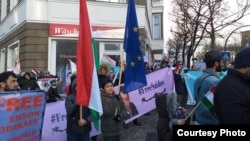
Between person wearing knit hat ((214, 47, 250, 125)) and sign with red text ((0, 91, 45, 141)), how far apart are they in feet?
8.20

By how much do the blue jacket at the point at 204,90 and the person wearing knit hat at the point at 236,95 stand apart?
0.97 meters

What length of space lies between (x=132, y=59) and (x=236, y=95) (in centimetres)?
432

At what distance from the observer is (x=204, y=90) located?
4.10 m

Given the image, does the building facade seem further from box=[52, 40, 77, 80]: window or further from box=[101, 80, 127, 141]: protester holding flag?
box=[101, 80, 127, 141]: protester holding flag

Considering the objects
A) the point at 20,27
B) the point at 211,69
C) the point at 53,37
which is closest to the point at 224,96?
the point at 211,69

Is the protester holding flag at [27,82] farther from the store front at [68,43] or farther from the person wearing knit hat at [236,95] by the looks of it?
the person wearing knit hat at [236,95]

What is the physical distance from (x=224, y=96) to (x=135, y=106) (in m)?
6.95

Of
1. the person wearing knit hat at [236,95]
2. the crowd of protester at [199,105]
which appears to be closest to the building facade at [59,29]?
the crowd of protester at [199,105]

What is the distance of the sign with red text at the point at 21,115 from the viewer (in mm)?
4328

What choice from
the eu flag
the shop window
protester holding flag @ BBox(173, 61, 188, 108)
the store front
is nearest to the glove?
the eu flag

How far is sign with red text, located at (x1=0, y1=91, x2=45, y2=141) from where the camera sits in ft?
14.2

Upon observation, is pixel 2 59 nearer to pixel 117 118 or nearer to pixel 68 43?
pixel 68 43

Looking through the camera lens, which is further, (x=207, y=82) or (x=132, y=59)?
(x=132, y=59)

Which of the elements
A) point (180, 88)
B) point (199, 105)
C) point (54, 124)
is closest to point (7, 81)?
point (54, 124)
